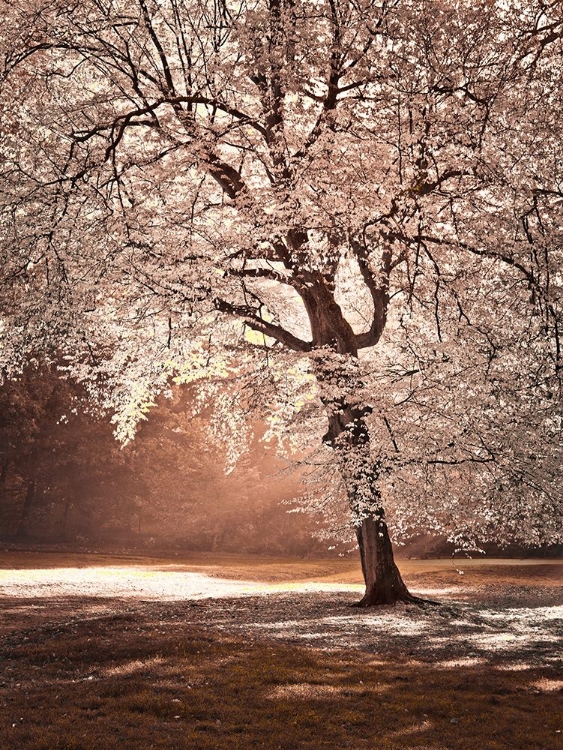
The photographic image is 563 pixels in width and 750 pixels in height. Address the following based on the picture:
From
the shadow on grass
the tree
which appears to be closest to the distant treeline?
the tree

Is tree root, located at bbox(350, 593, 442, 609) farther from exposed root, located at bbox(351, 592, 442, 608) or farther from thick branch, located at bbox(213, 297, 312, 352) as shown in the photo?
thick branch, located at bbox(213, 297, 312, 352)

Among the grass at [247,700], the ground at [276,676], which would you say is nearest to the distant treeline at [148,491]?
the ground at [276,676]

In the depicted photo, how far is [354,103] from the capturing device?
37.3 feet

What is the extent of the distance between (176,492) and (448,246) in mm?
29693

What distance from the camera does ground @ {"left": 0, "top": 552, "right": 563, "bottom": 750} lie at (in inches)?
283

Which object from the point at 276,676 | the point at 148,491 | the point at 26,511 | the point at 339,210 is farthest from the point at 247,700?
the point at 148,491

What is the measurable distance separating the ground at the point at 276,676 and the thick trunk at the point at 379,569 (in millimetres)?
680

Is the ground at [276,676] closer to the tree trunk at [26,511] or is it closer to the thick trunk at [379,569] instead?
the thick trunk at [379,569]

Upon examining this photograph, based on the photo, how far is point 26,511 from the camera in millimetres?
38469

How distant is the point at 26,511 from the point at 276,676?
31964 millimetres

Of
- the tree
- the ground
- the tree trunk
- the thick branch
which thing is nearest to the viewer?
the ground

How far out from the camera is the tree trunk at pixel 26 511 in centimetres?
3847

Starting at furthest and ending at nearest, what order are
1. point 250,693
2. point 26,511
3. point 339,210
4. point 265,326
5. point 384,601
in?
point 26,511 < point 265,326 < point 384,601 < point 339,210 < point 250,693

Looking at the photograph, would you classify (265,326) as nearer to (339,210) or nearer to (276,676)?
(339,210)
